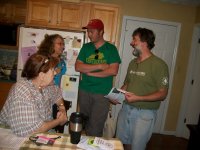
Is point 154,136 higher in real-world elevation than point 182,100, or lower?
lower

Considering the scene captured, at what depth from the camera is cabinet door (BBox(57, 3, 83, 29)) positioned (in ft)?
11.1

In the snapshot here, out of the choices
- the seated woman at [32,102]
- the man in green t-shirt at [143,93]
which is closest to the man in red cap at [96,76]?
the man in green t-shirt at [143,93]

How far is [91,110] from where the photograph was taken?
9.58 ft

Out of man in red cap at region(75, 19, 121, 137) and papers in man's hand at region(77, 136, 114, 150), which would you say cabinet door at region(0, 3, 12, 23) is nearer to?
man in red cap at region(75, 19, 121, 137)

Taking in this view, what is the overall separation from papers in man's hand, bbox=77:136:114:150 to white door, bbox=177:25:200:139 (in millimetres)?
3047

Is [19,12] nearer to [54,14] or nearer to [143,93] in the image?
[54,14]

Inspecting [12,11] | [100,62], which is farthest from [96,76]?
[12,11]

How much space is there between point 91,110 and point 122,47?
172cm

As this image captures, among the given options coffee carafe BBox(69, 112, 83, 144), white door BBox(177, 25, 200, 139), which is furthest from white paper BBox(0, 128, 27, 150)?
white door BBox(177, 25, 200, 139)

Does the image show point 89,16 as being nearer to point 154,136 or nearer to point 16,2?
point 16,2

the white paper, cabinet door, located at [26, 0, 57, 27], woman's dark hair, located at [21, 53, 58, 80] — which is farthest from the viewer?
cabinet door, located at [26, 0, 57, 27]

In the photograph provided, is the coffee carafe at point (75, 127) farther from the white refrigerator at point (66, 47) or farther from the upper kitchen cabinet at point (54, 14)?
the upper kitchen cabinet at point (54, 14)

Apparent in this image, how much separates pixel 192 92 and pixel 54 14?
292 cm

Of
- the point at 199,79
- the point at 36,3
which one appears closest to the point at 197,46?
the point at 199,79
